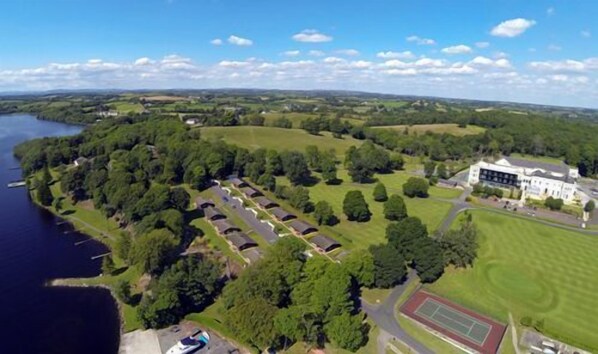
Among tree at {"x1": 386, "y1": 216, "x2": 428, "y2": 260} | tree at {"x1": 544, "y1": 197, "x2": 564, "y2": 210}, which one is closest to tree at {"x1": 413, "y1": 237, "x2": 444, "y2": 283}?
tree at {"x1": 386, "y1": 216, "x2": 428, "y2": 260}

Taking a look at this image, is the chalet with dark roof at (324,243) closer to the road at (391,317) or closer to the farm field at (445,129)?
the road at (391,317)

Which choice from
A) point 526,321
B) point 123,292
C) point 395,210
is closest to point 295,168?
point 395,210

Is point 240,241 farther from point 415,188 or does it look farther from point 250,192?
point 415,188

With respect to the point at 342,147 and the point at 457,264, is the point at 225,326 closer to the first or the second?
the point at 457,264

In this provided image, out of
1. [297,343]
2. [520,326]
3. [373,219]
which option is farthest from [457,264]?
[297,343]

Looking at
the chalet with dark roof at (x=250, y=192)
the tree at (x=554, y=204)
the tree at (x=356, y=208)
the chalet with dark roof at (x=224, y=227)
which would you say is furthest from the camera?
the chalet with dark roof at (x=250, y=192)

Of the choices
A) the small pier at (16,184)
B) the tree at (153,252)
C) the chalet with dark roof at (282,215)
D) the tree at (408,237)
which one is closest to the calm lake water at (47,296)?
the tree at (153,252)
